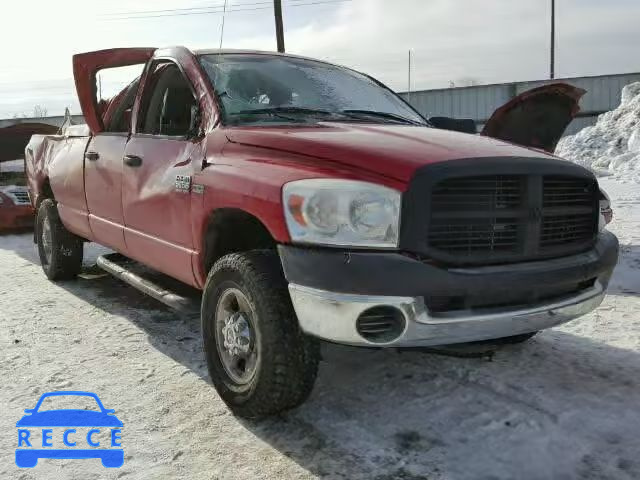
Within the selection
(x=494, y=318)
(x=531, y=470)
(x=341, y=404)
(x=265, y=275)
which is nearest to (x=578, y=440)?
(x=531, y=470)

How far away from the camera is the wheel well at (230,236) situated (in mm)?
2977

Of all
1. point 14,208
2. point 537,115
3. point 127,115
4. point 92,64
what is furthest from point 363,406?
point 14,208

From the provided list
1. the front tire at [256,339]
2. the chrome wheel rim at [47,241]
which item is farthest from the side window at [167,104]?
the chrome wheel rim at [47,241]

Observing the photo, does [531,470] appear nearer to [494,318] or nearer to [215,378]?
[494,318]

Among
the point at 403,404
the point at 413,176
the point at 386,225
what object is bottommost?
the point at 403,404

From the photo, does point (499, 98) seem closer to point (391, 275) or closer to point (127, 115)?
point (127, 115)

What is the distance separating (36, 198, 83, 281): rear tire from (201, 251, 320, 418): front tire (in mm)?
3152

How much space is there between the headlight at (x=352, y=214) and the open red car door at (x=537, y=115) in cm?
321

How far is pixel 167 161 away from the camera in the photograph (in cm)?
349

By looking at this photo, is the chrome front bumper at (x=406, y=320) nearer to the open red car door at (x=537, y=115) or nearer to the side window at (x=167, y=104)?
the side window at (x=167, y=104)

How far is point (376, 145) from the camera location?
8.76 ft

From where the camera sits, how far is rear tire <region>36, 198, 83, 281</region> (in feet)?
18.3

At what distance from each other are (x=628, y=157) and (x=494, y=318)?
12441 mm

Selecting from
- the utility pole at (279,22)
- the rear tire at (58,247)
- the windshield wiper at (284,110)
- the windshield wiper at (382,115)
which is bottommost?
the rear tire at (58,247)
